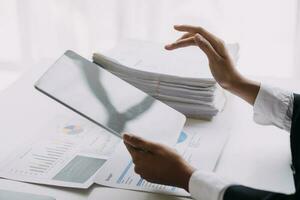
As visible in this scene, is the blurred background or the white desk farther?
the blurred background

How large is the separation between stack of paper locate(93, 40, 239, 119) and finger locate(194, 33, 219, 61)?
4 centimetres

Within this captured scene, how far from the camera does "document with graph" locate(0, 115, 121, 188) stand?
0.89 m

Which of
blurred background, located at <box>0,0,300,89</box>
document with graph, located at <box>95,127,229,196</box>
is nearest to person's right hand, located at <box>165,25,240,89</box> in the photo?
document with graph, located at <box>95,127,229,196</box>

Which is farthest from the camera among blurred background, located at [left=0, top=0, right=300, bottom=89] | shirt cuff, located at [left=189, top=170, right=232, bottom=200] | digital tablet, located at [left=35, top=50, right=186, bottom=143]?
blurred background, located at [left=0, top=0, right=300, bottom=89]

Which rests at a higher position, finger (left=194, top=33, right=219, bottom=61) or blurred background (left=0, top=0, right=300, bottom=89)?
finger (left=194, top=33, right=219, bottom=61)

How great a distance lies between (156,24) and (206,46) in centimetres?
94

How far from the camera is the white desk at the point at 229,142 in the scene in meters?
0.85

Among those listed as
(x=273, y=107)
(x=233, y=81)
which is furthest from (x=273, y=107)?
(x=233, y=81)

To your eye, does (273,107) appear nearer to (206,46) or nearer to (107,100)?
(206,46)

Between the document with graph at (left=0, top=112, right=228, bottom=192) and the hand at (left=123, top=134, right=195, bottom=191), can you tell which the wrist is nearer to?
the document with graph at (left=0, top=112, right=228, bottom=192)

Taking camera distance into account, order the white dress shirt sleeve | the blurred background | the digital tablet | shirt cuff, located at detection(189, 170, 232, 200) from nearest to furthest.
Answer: shirt cuff, located at detection(189, 170, 232, 200) < the digital tablet < the white dress shirt sleeve < the blurred background

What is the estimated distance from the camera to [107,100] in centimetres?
98

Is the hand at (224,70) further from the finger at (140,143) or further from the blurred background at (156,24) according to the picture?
the blurred background at (156,24)

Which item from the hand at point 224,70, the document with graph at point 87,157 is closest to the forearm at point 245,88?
the hand at point 224,70
